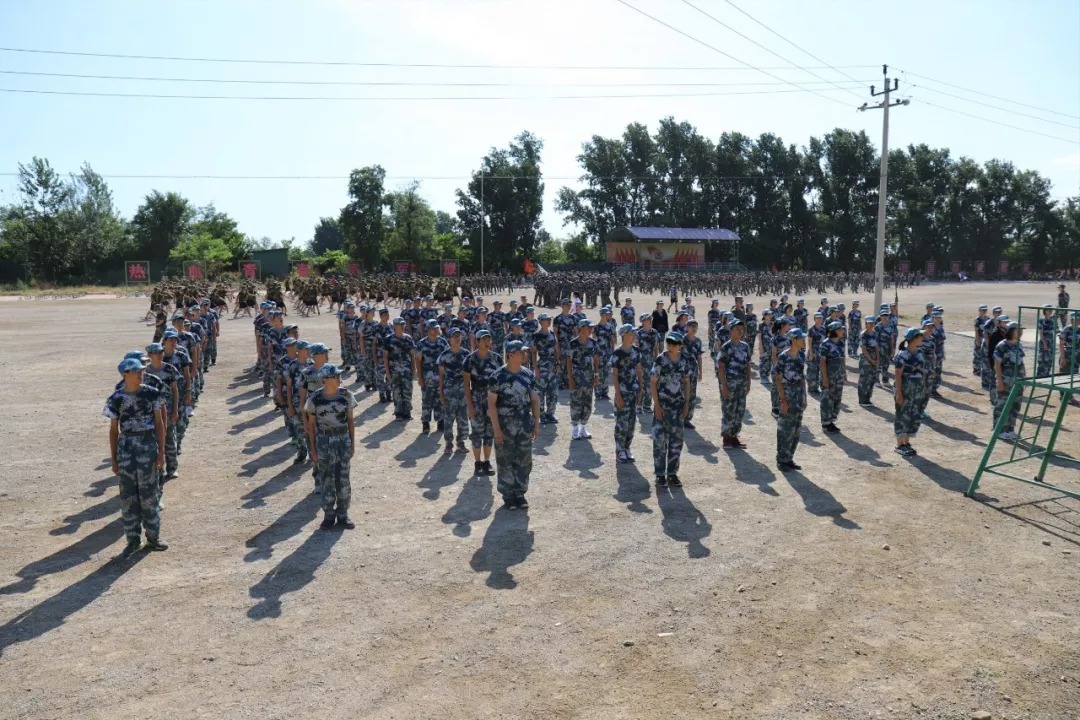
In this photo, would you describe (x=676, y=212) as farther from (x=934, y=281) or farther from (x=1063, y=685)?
(x=1063, y=685)

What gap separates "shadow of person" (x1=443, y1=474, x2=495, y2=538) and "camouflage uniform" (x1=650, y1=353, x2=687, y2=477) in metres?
2.11

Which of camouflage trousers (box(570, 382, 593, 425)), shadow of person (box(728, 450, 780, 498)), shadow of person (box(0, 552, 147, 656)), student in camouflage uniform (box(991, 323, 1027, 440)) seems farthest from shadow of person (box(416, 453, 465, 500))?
student in camouflage uniform (box(991, 323, 1027, 440))

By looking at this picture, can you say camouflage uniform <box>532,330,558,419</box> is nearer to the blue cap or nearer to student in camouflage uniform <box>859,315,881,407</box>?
student in camouflage uniform <box>859,315,881,407</box>

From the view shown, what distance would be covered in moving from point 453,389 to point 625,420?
2.54 meters

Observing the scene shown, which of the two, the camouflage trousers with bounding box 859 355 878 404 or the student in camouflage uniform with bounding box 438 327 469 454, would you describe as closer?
the student in camouflage uniform with bounding box 438 327 469 454

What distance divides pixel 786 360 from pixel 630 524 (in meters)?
3.30

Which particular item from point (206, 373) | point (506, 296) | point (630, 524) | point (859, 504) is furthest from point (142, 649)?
point (506, 296)

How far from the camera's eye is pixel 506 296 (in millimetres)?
49344

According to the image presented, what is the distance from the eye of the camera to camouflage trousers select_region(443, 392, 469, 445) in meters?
10.6

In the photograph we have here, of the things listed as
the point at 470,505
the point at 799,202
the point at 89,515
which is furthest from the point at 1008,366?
the point at 799,202

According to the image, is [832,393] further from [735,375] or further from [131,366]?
[131,366]

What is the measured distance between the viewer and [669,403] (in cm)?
871

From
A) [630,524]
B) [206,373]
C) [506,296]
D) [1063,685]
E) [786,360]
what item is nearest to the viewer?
[1063,685]

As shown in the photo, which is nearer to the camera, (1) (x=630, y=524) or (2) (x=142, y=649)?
(2) (x=142, y=649)
